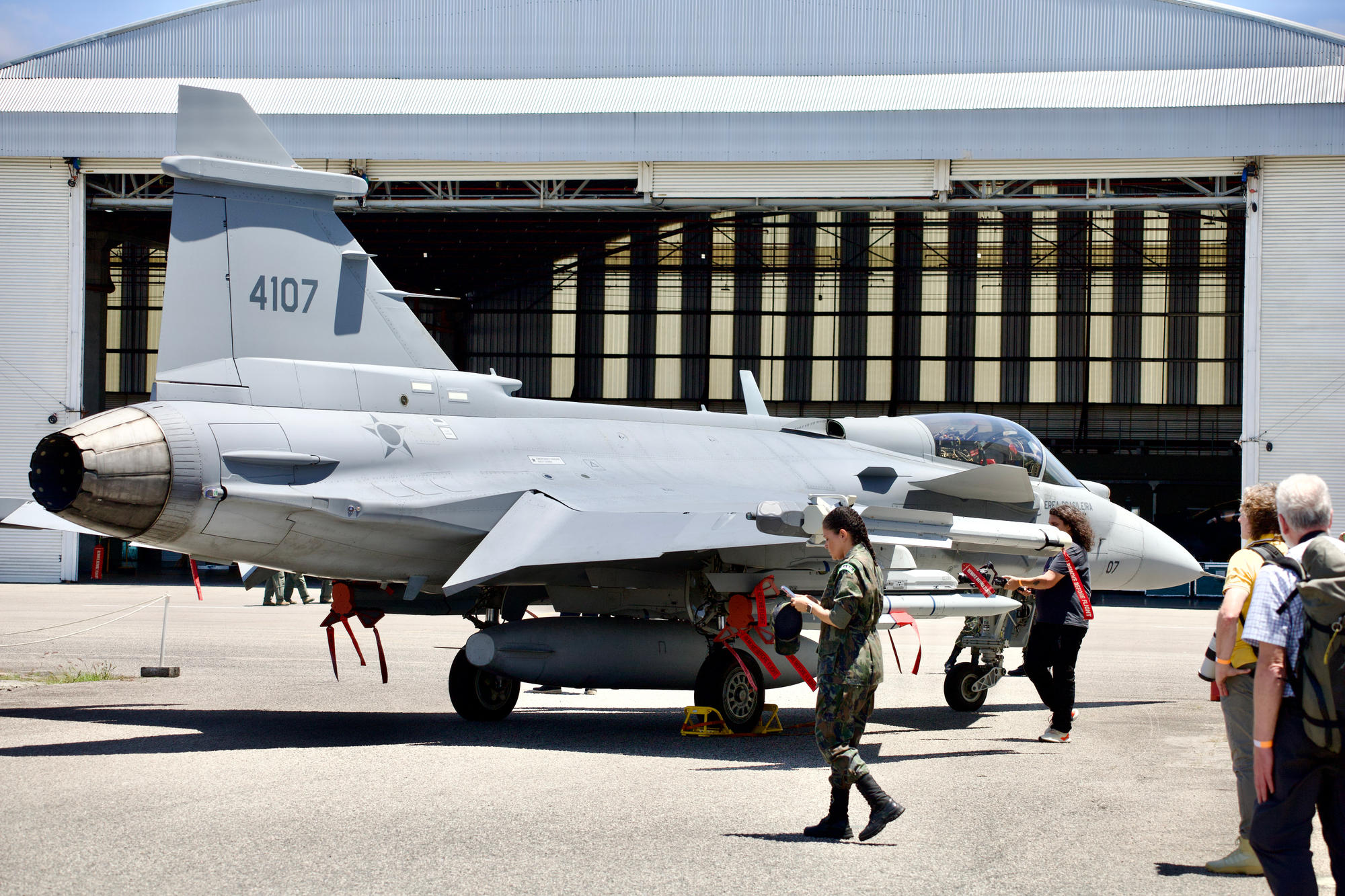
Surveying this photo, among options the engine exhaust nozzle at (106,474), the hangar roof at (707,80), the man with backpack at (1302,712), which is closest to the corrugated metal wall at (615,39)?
the hangar roof at (707,80)

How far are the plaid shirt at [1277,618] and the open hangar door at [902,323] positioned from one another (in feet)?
108

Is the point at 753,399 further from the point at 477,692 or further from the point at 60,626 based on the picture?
the point at 60,626

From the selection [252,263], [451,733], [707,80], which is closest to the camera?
[451,733]

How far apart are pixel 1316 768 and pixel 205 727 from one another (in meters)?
8.33

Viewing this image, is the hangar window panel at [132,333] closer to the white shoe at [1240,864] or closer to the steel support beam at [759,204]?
the steel support beam at [759,204]

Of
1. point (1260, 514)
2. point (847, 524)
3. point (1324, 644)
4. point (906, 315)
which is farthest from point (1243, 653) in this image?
point (906, 315)

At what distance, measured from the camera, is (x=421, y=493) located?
9945mm

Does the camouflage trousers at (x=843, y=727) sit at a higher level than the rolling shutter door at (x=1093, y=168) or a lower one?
lower

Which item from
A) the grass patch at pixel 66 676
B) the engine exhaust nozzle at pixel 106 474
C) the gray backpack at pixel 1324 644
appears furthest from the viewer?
the grass patch at pixel 66 676

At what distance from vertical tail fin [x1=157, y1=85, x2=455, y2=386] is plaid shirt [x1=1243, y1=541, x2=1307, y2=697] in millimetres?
7924

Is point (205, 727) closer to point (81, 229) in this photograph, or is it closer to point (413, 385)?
point (413, 385)

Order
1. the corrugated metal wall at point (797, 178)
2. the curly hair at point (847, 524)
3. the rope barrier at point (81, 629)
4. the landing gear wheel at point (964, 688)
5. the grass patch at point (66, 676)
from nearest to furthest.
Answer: the curly hair at point (847, 524)
the landing gear wheel at point (964, 688)
the grass patch at point (66, 676)
the rope barrier at point (81, 629)
the corrugated metal wall at point (797, 178)

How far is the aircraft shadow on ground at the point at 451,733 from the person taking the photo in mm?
8906

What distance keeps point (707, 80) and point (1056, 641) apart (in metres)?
23.6
